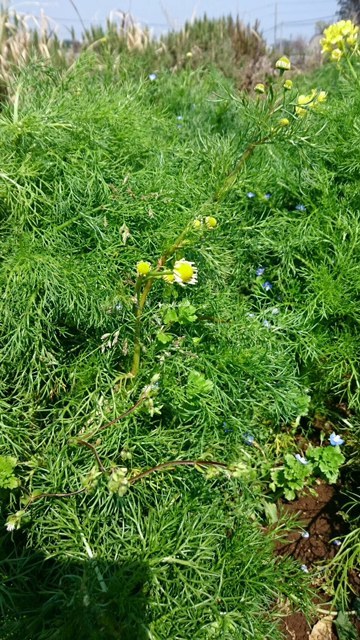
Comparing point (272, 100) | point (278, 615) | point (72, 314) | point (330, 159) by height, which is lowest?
point (278, 615)

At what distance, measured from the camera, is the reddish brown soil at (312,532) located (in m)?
1.88

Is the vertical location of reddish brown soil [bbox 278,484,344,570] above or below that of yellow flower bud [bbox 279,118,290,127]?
below

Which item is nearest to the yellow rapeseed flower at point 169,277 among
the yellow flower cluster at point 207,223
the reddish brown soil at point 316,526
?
the yellow flower cluster at point 207,223

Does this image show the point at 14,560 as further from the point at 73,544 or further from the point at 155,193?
the point at 155,193

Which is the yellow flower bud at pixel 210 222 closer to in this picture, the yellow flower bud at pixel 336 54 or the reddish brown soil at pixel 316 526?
the reddish brown soil at pixel 316 526

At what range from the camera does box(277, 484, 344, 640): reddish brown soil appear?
1882mm

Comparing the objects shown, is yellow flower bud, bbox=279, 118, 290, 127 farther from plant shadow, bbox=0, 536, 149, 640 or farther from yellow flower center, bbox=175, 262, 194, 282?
plant shadow, bbox=0, 536, 149, 640

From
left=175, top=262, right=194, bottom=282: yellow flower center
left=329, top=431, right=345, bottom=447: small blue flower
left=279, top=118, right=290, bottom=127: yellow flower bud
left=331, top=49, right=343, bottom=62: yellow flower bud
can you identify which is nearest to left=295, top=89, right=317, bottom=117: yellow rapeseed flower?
left=279, top=118, right=290, bottom=127: yellow flower bud

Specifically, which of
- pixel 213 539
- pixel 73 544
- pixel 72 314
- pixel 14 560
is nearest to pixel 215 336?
pixel 72 314

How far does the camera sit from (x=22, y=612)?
1.63m

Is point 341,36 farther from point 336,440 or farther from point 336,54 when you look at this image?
point 336,440

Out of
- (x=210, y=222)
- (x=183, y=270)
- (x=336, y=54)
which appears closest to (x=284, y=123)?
(x=210, y=222)

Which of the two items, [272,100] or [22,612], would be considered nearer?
[22,612]

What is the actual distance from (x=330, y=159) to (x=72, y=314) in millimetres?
1490
